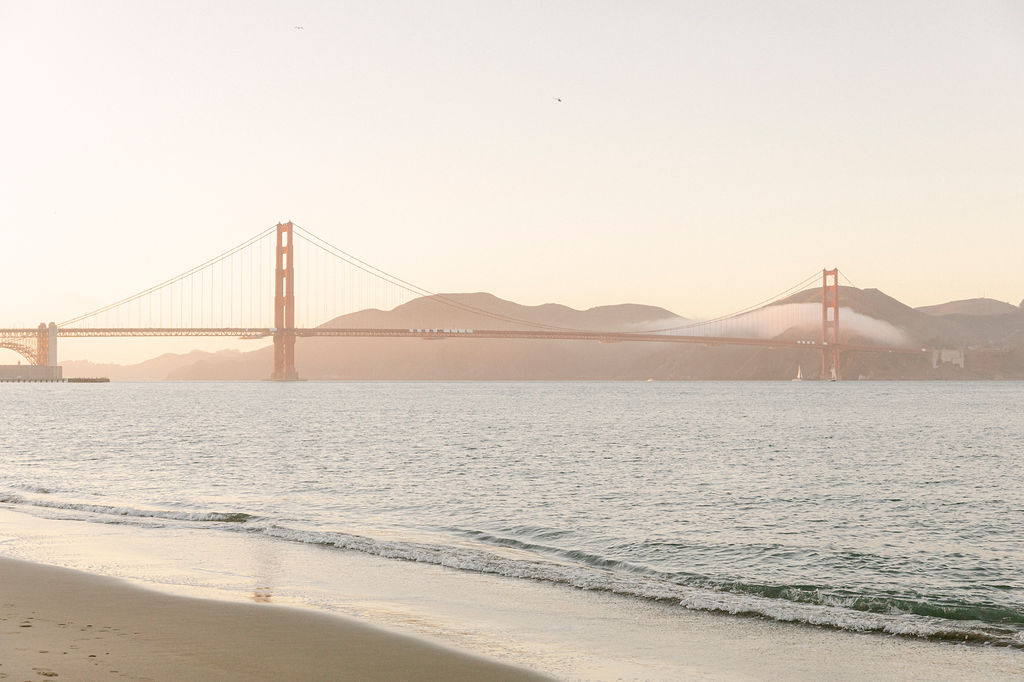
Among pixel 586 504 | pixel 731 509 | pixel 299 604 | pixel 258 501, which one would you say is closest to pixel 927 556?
pixel 731 509

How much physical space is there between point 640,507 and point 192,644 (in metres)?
11.6

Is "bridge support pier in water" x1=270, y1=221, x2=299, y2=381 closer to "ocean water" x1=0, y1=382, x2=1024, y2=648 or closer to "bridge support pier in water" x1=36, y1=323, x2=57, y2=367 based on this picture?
"bridge support pier in water" x1=36, y1=323, x2=57, y2=367

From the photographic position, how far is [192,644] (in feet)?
24.0

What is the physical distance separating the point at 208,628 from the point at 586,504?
1113cm

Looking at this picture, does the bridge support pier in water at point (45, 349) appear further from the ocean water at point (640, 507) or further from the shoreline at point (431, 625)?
the shoreline at point (431, 625)

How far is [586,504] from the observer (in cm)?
1828

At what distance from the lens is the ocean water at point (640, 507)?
1053 centimetres

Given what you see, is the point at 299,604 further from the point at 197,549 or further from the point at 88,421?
the point at 88,421

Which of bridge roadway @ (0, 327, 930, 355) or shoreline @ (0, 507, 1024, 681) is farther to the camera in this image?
bridge roadway @ (0, 327, 930, 355)

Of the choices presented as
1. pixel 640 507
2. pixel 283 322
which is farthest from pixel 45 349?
pixel 640 507

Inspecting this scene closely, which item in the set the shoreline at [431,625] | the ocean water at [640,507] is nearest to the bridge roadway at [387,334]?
the ocean water at [640,507]

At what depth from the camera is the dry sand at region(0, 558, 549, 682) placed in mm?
6520

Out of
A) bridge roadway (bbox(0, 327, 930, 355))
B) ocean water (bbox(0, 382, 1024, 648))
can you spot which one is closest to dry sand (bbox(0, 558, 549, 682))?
ocean water (bbox(0, 382, 1024, 648))

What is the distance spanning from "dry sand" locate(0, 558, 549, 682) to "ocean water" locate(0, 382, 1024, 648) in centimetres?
338
